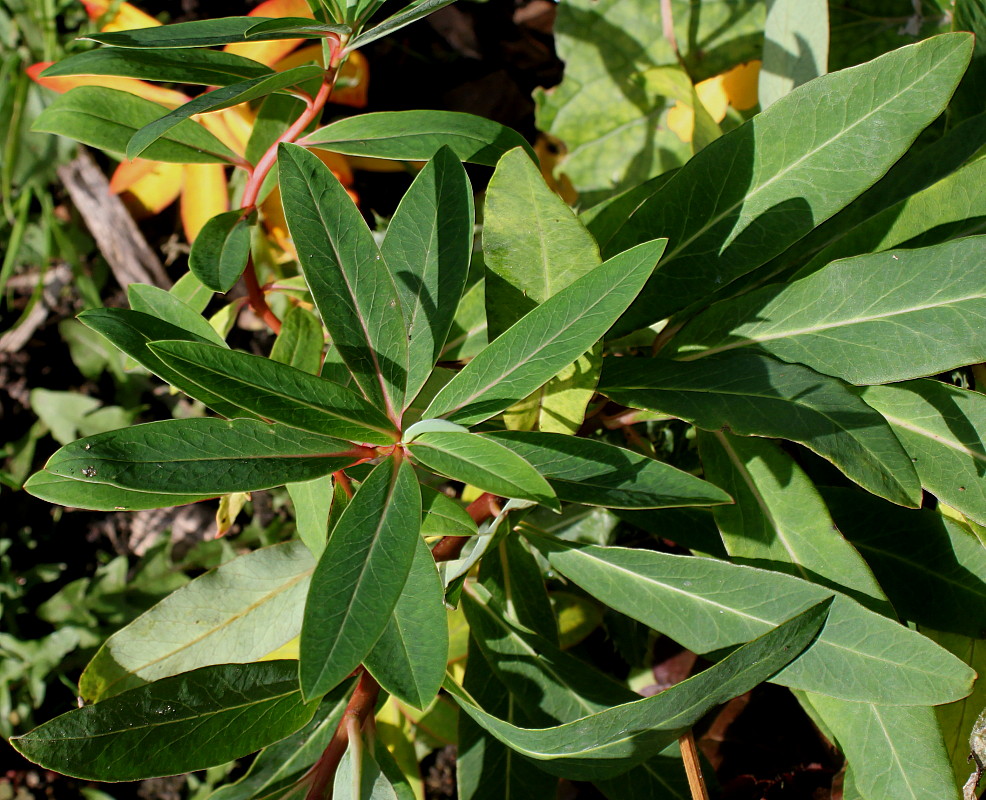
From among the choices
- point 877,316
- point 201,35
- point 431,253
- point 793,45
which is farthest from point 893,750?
point 201,35

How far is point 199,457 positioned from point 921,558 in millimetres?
854

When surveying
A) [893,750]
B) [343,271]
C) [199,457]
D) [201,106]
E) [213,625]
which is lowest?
[893,750]

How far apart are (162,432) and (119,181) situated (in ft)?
4.00

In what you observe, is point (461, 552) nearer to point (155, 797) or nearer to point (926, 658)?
point (926, 658)

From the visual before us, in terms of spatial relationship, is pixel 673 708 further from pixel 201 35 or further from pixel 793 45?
pixel 793 45

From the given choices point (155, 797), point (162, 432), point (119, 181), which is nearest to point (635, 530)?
point (162, 432)

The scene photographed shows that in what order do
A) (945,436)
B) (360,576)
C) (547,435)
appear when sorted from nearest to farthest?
(360,576)
(547,435)
(945,436)

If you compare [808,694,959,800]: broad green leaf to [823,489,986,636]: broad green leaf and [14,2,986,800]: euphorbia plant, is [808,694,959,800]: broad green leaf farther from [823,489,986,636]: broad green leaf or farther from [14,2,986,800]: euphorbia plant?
[823,489,986,636]: broad green leaf

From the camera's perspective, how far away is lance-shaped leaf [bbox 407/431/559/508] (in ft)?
2.13

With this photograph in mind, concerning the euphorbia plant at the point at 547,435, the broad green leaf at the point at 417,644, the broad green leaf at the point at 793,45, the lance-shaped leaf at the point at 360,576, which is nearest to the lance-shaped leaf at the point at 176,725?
the euphorbia plant at the point at 547,435

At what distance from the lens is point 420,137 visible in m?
0.97

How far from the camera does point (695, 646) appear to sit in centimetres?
89

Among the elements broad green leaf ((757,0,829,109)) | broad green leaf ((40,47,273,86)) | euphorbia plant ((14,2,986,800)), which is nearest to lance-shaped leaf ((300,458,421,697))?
euphorbia plant ((14,2,986,800))

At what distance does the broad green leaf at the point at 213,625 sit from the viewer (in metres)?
1.05
